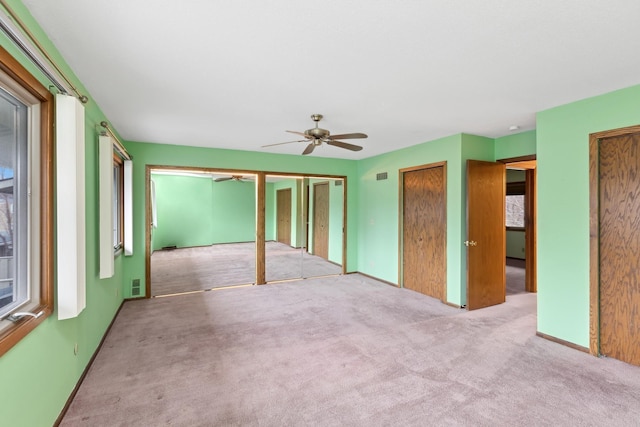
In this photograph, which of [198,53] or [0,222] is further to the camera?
[198,53]

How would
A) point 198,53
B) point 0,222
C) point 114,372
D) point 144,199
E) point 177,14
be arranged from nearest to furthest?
point 0,222
point 177,14
point 198,53
point 114,372
point 144,199

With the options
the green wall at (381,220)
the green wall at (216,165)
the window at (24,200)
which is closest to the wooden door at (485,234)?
the green wall at (381,220)

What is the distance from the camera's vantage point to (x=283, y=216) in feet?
30.1

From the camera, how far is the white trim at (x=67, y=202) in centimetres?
180

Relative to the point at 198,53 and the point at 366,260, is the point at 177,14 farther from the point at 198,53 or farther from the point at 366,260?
the point at 366,260

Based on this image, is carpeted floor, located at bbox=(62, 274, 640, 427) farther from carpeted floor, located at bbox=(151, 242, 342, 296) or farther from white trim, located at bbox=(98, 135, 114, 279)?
carpeted floor, located at bbox=(151, 242, 342, 296)

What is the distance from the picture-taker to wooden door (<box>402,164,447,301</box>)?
Answer: 14.3ft

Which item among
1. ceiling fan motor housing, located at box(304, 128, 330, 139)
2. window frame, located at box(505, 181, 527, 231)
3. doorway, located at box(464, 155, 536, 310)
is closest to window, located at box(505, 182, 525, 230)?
window frame, located at box(505, 181, 527, 231)

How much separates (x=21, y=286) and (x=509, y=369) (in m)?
3.44

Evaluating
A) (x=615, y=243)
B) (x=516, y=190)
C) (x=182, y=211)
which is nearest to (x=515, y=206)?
(x=516, y=190)

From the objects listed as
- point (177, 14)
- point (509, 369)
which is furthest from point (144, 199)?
point (509, 369)

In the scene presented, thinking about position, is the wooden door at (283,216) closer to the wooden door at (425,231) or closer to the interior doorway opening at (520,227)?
the wooden door at (425,231)

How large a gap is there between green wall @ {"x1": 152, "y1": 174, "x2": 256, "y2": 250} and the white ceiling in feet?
19.4

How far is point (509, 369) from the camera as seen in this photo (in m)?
2.48
